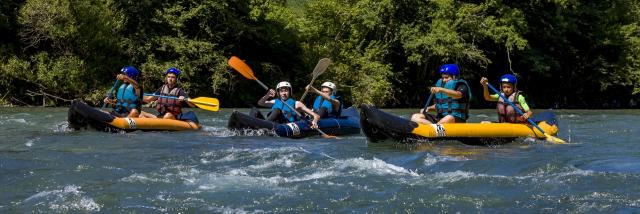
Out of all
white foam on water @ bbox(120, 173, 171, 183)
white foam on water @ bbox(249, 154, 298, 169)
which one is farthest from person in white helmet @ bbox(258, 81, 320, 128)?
white foam on water @ bbox(120, 173, 171, 183)

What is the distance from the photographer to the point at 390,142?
31.3ft

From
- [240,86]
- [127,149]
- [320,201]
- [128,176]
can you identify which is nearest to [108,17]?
[240,86]

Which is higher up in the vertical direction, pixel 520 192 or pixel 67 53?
pixel 67 53

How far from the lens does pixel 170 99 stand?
38.8 ft

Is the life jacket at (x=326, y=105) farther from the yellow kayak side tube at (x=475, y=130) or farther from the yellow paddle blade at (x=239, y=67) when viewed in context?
the yellow kayak side tube at (x=475, y=130)

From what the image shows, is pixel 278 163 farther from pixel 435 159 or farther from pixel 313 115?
pixel 313 115

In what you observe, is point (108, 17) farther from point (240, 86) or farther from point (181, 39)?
point (240, 86)

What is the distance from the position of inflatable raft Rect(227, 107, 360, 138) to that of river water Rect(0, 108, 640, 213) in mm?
721

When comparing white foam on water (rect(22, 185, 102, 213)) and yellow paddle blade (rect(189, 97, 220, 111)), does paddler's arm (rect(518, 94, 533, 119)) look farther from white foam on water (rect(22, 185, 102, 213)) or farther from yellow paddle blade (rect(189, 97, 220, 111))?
white foam on water (rect(22, 185, 102, 213))

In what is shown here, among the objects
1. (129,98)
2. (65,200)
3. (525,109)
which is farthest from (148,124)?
(65,200)

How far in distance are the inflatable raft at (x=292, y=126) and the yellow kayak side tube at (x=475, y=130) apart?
225cm

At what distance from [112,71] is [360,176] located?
54.2 feet

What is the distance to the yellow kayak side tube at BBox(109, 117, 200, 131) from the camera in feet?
35.7

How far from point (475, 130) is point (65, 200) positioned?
5.15 m
